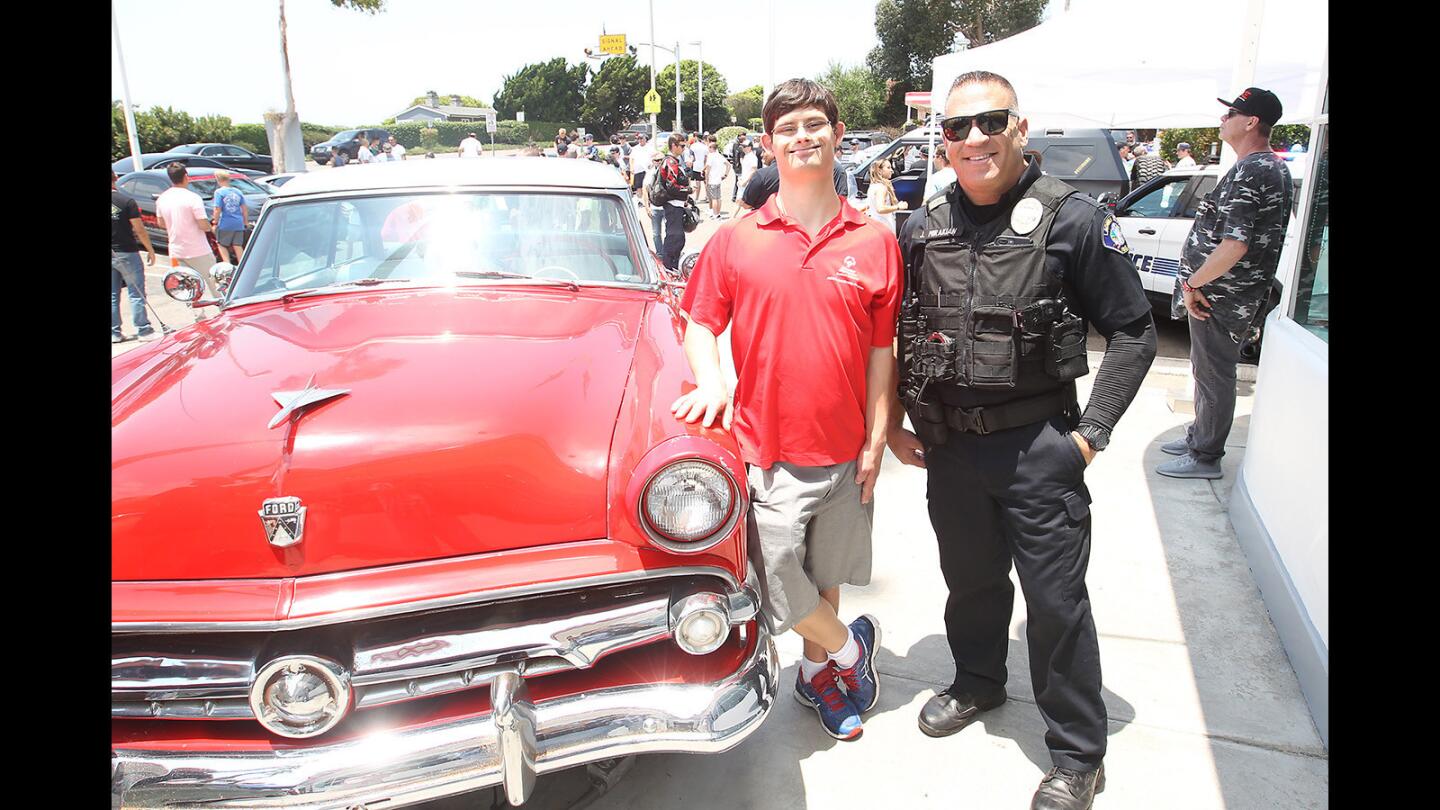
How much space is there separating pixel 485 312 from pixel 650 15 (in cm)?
3403

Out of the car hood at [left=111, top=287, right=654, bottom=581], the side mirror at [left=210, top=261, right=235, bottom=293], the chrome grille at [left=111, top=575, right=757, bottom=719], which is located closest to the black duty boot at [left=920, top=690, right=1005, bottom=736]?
the chrome grille at [left=111, top=575, right=757, bottom=719]

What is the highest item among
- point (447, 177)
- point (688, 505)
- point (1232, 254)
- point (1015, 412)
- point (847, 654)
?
point (447, 177)

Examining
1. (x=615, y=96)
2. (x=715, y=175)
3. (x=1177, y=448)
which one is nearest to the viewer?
(x=1177, y=448)

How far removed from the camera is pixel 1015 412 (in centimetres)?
215

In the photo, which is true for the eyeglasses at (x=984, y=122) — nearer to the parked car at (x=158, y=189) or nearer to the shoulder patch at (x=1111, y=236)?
the shoulder patch at (x=1111, y=236)

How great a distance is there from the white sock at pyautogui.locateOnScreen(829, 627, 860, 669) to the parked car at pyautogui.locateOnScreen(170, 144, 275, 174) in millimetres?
25220

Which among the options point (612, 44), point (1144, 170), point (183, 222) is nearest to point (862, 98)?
point (612, 44)

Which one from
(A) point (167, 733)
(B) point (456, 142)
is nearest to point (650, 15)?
(B) point (456, 142)

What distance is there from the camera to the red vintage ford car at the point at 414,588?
1840 millimetres

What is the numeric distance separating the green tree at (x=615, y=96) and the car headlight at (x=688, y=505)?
7024 cm

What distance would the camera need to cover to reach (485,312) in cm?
284

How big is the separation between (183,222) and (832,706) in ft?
28.5

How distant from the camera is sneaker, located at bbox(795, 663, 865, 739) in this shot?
102 inches

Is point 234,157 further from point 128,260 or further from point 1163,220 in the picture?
point 1163,220
